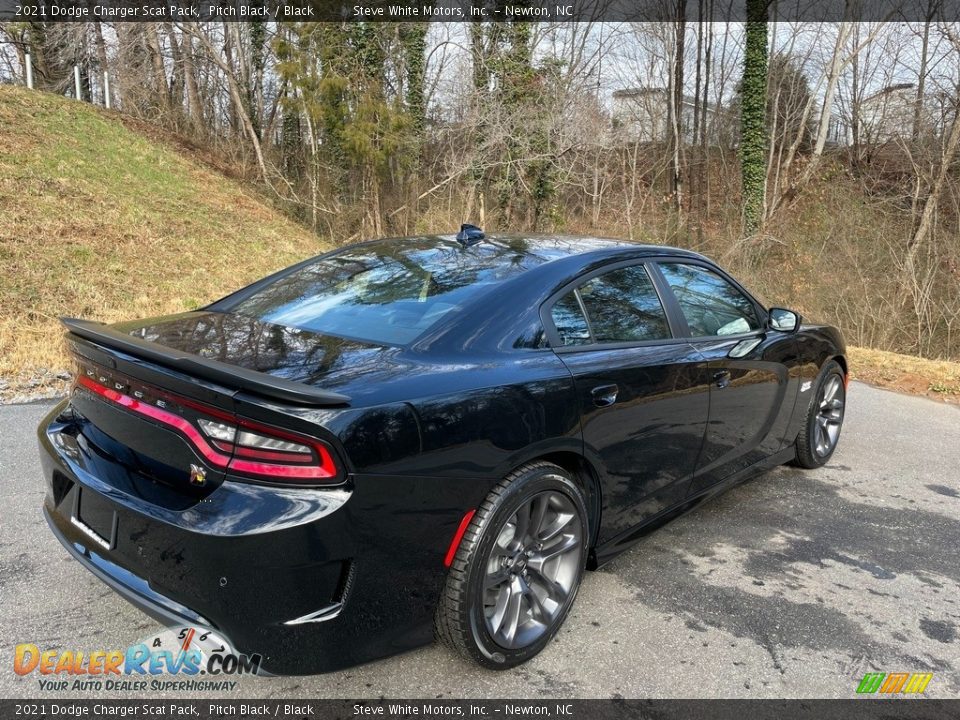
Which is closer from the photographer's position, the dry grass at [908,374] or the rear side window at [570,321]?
the rear side window at [570,321]

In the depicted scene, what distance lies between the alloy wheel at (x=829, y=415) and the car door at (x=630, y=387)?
1779 millimetres

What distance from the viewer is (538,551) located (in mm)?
2541

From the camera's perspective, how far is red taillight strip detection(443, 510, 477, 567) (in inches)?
86.7

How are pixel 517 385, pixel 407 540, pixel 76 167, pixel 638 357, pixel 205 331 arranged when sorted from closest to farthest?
pixel 407 540 < pixel 517 385 < pixel 205 331 < pixel 638 357 < pixel 76 167

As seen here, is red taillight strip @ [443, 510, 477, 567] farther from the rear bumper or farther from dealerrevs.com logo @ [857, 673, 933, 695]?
dealerrevs.com logo @ [857, 673, 933, 695]

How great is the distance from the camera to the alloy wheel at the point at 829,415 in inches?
181

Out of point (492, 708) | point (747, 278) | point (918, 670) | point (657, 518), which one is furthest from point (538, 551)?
point (747, 278)

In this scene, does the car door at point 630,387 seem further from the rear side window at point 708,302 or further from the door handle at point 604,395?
the rear side window at point 708,302

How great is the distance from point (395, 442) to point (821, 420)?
11.9 ft

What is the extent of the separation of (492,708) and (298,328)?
5.01 feet

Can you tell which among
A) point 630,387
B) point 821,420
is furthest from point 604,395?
point 821,420

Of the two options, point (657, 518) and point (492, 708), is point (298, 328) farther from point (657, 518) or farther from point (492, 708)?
point (657, 518)

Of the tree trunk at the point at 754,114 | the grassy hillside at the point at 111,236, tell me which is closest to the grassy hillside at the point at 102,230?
the grassy hillside at the point at 111,236

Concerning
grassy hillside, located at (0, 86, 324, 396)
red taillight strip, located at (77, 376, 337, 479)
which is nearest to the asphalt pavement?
red taillight strip, located at (77, 376, 337, 479)
